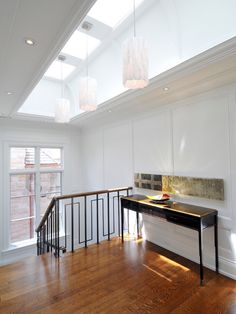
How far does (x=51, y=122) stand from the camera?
5336 mm

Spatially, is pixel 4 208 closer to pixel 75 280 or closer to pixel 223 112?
pixel 75 280

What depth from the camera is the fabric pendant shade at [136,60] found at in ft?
6.46

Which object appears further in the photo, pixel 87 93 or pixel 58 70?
pixel 58 70

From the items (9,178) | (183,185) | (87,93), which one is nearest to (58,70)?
(87,93)

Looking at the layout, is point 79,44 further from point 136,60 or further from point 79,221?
point 79,221

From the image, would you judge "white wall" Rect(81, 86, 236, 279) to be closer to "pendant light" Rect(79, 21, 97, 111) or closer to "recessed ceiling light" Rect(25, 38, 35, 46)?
"pendant light" Rect(79, 21, 97, 111)

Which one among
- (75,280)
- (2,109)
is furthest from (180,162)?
(2,109)

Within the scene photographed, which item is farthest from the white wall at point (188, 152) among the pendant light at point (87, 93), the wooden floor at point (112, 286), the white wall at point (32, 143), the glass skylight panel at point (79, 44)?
the white wall at point (32, 143)

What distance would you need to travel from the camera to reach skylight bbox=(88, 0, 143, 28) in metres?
2.72

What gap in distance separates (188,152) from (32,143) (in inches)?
162

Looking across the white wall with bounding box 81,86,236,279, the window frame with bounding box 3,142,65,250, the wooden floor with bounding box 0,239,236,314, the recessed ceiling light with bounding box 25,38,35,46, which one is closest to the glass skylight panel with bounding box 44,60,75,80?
the white wall with bounding box 81,86,236,279

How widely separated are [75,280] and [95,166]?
3307mm

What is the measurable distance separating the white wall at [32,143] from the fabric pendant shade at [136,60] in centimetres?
404

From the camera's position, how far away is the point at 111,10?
2.86 m
